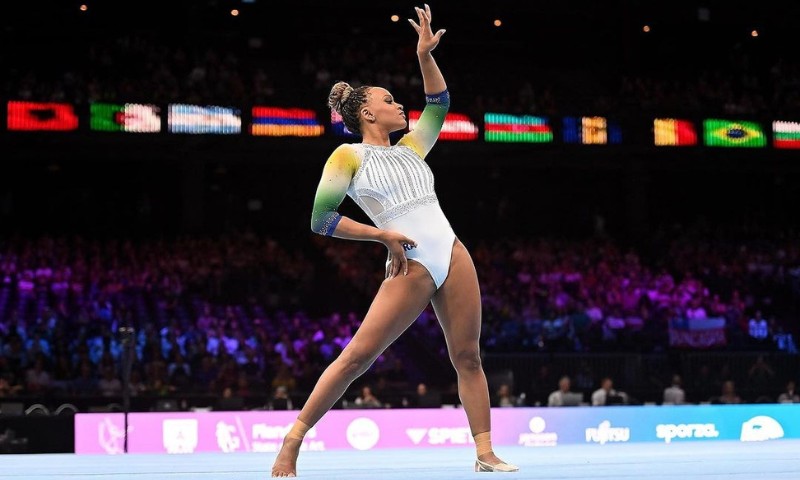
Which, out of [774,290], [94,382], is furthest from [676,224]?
[94,382]

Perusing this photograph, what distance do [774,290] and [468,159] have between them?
826cm

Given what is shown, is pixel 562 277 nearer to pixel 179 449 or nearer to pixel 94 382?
pixel 94 382

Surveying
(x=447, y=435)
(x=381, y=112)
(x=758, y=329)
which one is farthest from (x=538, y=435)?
(x=758, y=329)

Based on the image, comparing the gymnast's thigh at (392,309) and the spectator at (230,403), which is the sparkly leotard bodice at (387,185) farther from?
the spectator at (230,403)

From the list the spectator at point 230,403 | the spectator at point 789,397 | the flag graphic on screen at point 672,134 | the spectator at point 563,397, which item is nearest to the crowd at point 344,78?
the flag graphic on screen at point 672,134

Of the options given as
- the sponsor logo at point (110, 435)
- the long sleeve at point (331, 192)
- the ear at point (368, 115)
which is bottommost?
the sponsor logo at point (110, 435)

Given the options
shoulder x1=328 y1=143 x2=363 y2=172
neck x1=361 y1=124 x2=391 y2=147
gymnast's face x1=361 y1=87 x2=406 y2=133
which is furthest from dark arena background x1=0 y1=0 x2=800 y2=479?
gymnast's face x1=361 y1=87 x2=406 y2=133

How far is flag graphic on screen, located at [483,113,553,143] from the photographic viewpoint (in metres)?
24.3

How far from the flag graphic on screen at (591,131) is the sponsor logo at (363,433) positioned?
13.7m

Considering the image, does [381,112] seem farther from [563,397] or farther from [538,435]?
[563,397]

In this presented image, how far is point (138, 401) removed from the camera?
46.9ft

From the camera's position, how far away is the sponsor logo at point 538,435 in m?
12.9

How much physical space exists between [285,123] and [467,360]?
19315mm

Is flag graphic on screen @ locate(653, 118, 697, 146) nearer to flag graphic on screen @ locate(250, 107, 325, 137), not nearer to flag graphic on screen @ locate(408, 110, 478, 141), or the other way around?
flag graphic on screen @ locate(408, 110, 478, 141)
